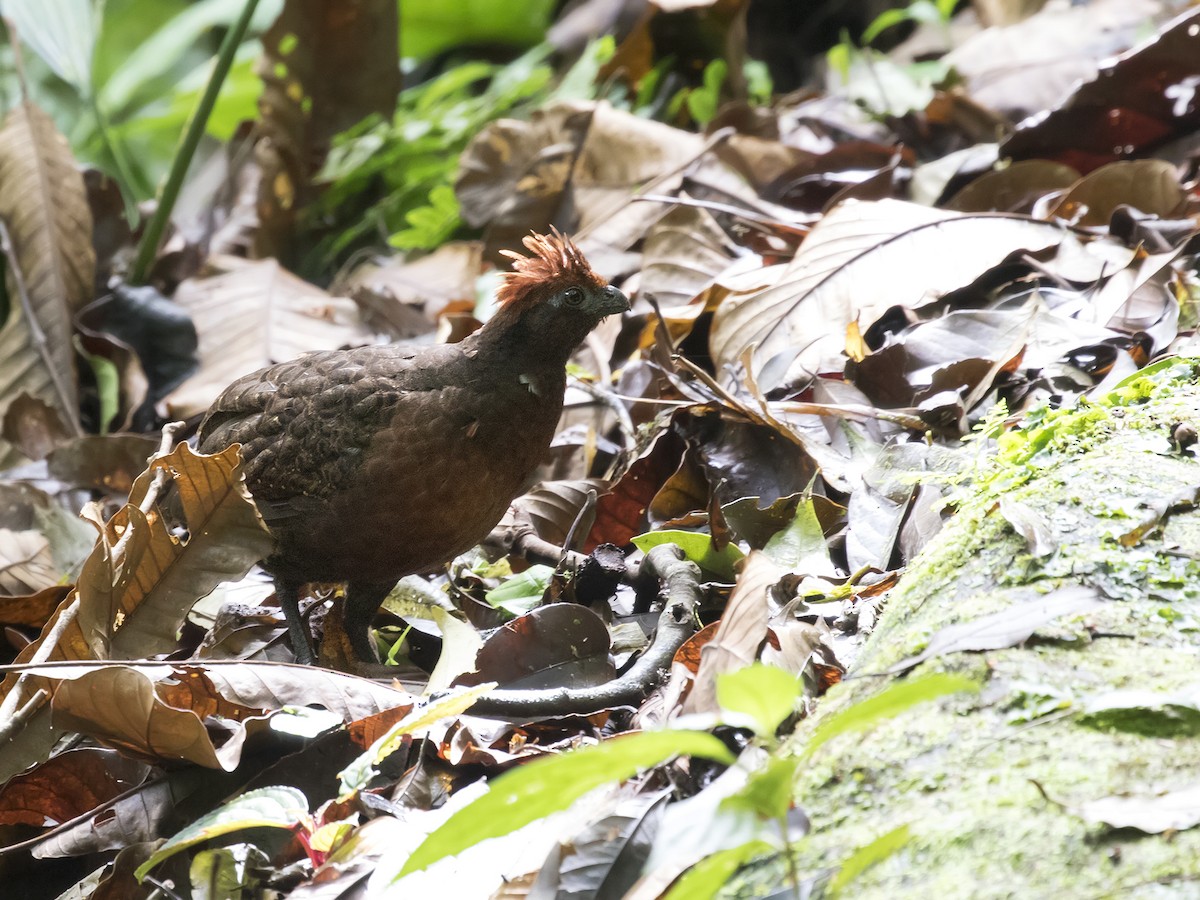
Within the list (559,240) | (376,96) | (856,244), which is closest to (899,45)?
(376,96)

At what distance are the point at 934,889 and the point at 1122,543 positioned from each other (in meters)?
0.92

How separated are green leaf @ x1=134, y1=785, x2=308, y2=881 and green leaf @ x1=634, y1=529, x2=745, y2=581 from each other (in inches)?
48.7

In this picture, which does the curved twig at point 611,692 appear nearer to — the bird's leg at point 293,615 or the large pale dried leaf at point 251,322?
the bird's leg at point 293,615

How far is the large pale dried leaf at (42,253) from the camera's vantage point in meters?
5.95

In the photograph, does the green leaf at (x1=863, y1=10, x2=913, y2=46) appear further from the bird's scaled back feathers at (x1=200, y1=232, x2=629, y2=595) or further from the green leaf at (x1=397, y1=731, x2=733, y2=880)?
the green leaf at (x1=397, y1=731, x2=733, y2=880)

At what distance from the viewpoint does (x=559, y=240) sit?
3.81m

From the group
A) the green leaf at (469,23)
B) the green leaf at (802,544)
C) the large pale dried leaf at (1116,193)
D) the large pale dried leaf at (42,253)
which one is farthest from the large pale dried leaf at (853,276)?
the green leaf at (469,23)

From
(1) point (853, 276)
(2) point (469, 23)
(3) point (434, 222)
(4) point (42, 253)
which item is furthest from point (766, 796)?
(2) point (469, 23)

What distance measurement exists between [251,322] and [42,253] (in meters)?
1.21

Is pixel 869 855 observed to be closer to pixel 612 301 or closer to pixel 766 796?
pixel 766 796

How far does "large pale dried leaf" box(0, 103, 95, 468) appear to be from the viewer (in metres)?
5.95

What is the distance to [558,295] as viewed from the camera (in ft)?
12.4

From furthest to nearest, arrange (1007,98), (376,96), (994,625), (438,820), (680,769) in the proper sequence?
(376,96)
(1007,98)
(438,820)
(680,769)
(994,625)

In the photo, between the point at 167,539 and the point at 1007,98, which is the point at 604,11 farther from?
the point at 167,539
